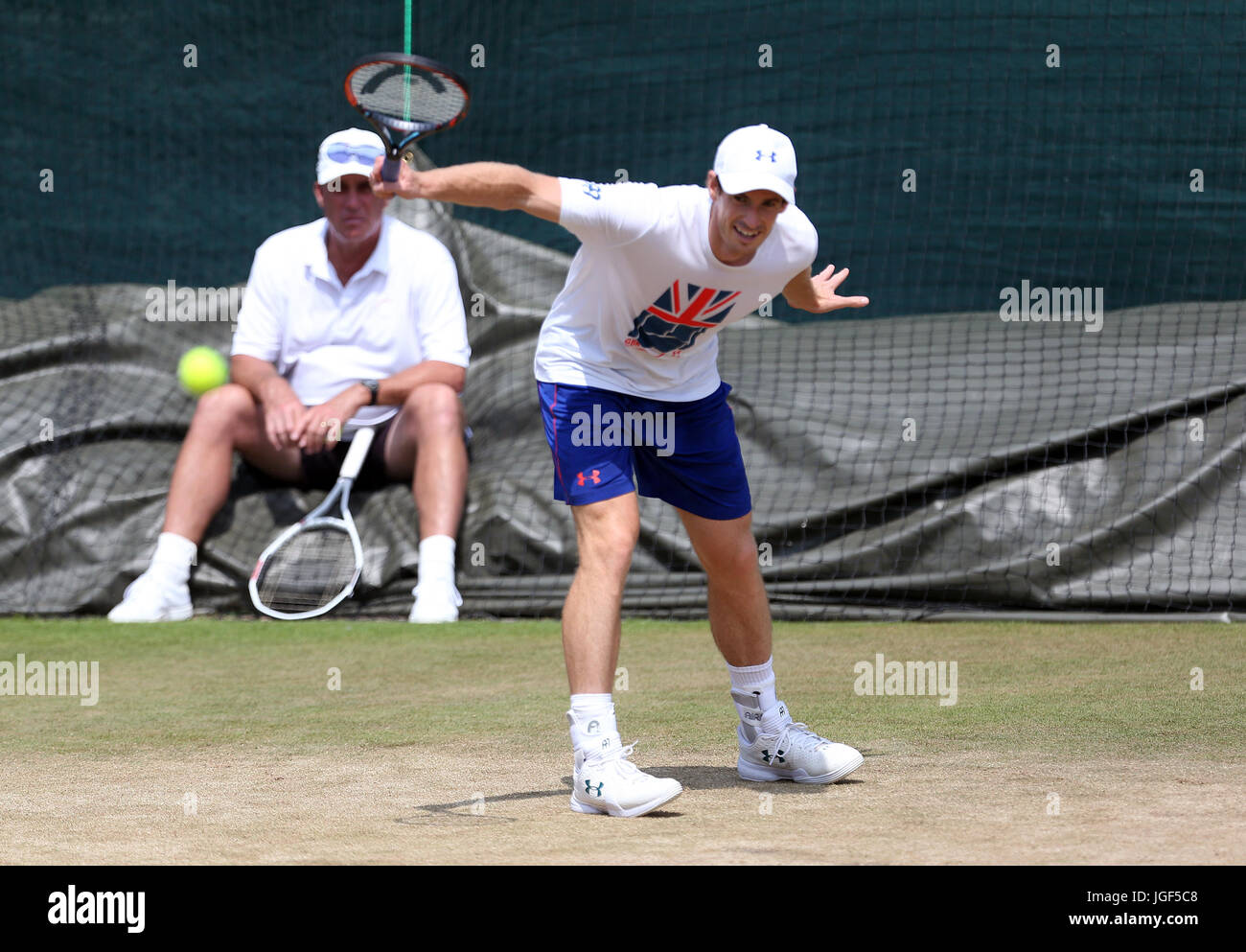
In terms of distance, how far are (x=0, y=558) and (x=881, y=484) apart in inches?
153

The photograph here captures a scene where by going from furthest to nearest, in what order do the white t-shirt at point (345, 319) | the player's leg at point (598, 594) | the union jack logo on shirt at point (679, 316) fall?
the white t-shirt at point (345, 319) < the union jack logo on shirt at point (679, 316) < the player's leg at point (598, 594)

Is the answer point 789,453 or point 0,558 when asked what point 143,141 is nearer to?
point 0,558

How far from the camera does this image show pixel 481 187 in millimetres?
3168

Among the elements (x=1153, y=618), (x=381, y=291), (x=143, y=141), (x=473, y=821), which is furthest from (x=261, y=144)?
(x=473, y=821)

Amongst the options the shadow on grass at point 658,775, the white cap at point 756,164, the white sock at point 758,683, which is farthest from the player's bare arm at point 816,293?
the shadow on grass at point 658,775

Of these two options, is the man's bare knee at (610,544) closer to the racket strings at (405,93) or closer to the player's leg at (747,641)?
the player's leg at (747,641)

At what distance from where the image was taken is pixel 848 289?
28.3ft

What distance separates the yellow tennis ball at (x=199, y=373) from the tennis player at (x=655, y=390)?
4292mm

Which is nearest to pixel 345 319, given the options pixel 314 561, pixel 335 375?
pixel 335 375

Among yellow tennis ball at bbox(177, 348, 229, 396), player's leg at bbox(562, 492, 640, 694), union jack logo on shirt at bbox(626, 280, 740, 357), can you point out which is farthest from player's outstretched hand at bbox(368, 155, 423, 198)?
yellow tennis ball at bbox(177, 348, 229, 396)

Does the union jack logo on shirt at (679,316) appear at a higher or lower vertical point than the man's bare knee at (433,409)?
higher

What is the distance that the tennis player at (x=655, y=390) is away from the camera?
3.28 metres
